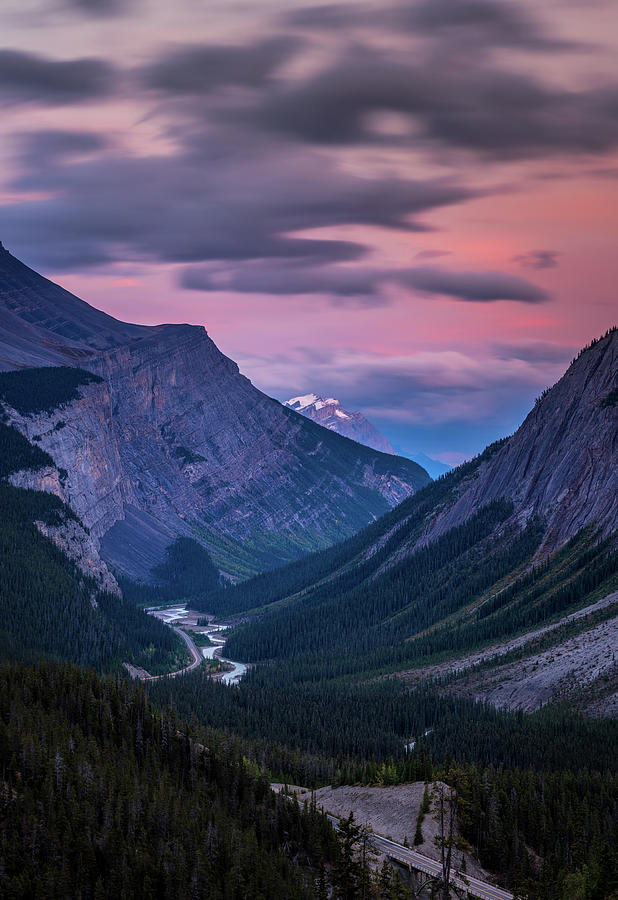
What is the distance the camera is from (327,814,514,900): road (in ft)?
287

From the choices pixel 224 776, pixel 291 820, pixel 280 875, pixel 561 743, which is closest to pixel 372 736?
pixel 561 743

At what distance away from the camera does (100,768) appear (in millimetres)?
103375

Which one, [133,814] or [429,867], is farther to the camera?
[133,814]

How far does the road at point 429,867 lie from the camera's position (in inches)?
3440

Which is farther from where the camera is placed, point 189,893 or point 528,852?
point 528,852

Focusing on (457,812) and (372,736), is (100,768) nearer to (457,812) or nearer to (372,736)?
(457,812)

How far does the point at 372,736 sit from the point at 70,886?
271 ft

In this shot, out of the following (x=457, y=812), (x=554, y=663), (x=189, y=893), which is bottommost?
(x=189, y=893)

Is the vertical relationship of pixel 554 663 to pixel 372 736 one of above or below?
above

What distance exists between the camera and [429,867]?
90500 mm

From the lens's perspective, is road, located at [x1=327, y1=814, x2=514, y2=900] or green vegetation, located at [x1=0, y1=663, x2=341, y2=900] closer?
green vegetation, located at [x1=0, y1=663, x2=341, y2=900]

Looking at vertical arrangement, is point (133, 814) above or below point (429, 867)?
above

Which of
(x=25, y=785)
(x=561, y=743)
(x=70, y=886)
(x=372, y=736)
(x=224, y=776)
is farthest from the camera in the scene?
(x=372, y=736)

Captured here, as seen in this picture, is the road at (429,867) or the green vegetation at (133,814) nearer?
the green vegetation at (133,814)
